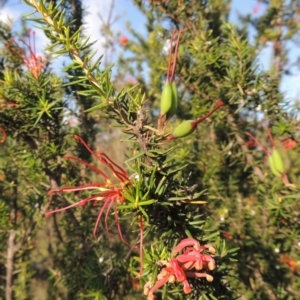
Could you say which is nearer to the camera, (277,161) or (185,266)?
(185,266)

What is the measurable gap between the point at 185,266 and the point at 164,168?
0.13 m

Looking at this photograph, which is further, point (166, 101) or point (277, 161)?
point (277, 161)

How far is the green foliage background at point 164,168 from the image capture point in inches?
23.1

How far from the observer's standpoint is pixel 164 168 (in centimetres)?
58

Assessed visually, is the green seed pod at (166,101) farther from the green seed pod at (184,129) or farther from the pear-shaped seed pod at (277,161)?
the pear-shaped seed pod at (277,161)

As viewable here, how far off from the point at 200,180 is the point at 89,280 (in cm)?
46

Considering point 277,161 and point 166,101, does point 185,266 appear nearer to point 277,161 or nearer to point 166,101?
point 166,101

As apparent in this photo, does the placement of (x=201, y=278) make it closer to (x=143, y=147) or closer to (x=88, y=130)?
(x=143, y=147)

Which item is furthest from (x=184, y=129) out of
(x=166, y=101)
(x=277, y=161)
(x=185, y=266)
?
(x=277, y=161)

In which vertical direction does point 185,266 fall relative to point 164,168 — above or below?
below

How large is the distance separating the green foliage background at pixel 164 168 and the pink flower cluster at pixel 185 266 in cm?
5

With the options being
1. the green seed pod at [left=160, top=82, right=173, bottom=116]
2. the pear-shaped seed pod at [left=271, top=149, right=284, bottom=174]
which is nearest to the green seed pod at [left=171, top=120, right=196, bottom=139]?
the green seed pod at [left=160, top=82, right=173, bottom=116]

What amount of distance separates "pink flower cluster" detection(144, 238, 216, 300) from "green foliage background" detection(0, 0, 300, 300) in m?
0.05

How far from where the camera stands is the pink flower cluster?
0.52 metres
